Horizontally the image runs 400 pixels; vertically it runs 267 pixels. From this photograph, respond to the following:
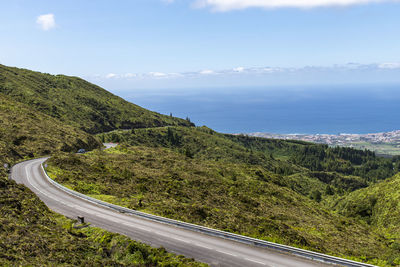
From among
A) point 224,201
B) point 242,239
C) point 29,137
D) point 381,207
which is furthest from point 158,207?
point 29,137

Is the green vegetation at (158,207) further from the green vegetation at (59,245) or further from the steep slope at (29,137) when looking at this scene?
the steep slope at (29,137)

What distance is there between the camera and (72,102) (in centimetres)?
14500

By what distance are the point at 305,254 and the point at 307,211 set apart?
3166cm

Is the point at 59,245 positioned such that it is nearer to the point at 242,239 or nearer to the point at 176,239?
the point at 176,239

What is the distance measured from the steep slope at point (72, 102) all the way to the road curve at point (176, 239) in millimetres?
94905

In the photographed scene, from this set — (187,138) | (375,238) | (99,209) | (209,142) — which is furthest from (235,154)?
(99,209)

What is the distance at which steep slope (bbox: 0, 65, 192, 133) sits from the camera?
119 meters

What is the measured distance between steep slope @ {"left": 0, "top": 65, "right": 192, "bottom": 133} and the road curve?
9491 centimetres

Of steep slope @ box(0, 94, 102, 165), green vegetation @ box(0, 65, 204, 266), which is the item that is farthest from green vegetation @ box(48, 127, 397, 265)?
steep slope @ box(0, 94, 102, 165)

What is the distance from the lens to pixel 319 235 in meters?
32.0

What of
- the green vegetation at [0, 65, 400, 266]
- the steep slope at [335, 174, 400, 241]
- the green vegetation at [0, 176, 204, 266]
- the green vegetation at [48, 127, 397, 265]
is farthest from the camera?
the steep slope at [335, 174, 400, 241]

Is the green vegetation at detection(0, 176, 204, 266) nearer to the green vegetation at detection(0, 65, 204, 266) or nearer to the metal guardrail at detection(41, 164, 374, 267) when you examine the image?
the green vegetation at detection(0, 65, 204, 266)

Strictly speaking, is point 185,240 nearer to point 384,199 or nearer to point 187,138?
point 384,199

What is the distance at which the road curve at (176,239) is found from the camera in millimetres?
18922
